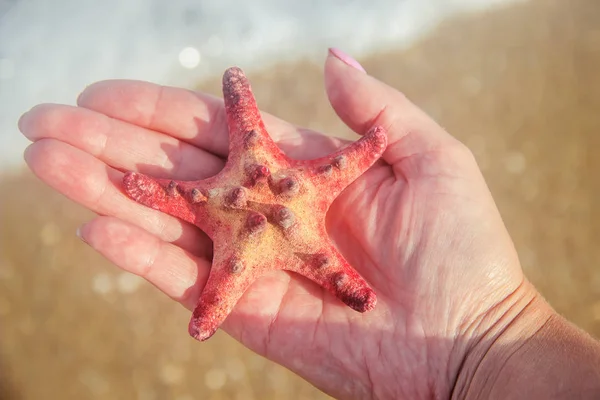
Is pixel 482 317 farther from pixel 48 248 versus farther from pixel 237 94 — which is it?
pixel 48 248

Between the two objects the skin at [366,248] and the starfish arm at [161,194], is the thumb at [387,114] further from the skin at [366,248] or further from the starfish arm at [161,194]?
the starfish arm at [161,194]

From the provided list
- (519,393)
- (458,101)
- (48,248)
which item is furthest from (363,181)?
(48,248)

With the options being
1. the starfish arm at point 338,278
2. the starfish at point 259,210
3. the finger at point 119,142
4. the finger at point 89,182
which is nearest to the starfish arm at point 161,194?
the starfish at point 259,210

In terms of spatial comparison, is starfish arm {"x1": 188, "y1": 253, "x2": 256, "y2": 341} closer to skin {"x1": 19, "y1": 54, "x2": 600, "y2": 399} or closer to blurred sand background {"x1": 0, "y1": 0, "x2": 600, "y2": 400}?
skin {"x1": 19, "y1": 54, "x2": 600, "y2": 399}

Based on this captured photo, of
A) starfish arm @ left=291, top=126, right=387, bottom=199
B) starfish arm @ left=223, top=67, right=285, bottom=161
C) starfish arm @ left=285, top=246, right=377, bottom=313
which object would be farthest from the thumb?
starfish arm @ left=285, top=246, right=377, bottom=313

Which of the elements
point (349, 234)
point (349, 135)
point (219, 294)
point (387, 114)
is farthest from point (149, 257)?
point (349, 135)

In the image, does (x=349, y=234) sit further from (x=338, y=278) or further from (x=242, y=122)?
(x=242, y=122)
